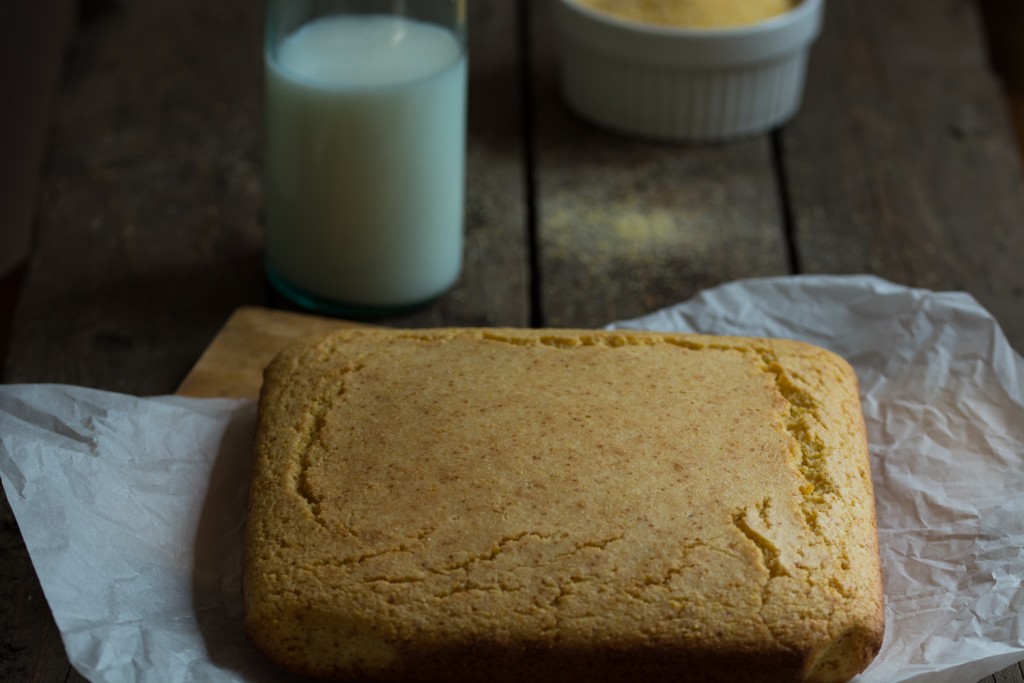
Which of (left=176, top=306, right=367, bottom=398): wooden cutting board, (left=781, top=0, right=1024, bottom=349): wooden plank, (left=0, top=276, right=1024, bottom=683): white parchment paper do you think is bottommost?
(left=781, top=0, right=1024, bottom=349): wooden plank

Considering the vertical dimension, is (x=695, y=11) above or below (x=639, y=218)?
above

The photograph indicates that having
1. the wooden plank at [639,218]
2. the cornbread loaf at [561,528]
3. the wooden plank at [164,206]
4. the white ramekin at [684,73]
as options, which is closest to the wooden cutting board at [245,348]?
the wooden plank at [164,206]

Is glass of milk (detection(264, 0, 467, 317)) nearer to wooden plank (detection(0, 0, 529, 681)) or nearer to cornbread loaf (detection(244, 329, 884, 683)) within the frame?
wooden plank (detection(0, 0, 529, 681))

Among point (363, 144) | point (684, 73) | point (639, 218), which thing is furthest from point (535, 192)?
point (363, 144)

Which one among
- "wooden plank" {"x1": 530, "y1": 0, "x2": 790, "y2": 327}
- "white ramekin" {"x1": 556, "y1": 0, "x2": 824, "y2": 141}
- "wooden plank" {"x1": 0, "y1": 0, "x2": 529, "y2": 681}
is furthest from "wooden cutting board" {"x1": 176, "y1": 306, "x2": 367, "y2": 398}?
"white ramekin" {"x1": 556, "y1": 0, "x2": 824, "y2": 141}

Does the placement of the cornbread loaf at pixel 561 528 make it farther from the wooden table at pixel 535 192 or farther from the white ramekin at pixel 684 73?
the white ramekin at pixel 684 73

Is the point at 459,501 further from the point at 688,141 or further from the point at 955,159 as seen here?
the point at 955,159

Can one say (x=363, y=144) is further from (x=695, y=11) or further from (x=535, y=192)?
(x=695, y=11)
